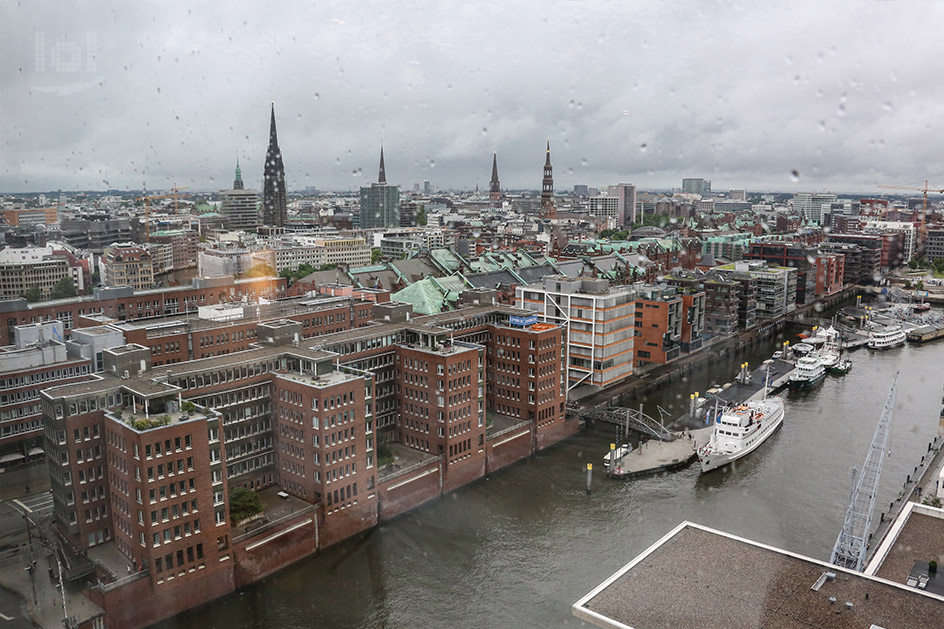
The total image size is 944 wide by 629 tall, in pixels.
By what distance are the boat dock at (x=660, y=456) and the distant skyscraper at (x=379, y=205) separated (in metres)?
38.3

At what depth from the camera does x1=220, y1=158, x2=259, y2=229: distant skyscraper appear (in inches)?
1766

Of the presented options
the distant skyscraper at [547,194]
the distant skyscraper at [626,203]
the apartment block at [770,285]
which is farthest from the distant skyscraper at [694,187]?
the apartment block at [770,285]

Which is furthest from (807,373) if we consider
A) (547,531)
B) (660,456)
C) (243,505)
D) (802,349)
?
(243,505)

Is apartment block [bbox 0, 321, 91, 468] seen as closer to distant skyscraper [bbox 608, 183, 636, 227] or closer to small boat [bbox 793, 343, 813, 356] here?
small boat [bbox 793, 343, 813, 356]

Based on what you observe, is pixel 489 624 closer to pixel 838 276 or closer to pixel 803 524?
pixel 803 524

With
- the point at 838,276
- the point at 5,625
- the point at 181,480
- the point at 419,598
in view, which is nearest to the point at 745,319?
the point at 838,276

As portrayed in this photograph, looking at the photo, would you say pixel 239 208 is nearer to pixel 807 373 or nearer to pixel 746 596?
pixel 807 373

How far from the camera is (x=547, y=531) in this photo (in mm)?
11336

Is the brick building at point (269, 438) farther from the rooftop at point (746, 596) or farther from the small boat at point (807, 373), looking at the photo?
the small boat at point (807, 373)

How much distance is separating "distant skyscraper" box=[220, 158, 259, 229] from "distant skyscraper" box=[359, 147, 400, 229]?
7.85 meters

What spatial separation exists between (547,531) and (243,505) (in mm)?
4603

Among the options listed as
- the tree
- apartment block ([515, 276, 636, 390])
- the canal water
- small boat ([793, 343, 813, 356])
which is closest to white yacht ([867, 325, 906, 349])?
small boat ([793, 343, 813, 356])

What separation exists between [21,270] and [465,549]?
56.1 feet

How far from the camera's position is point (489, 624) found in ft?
29.4
